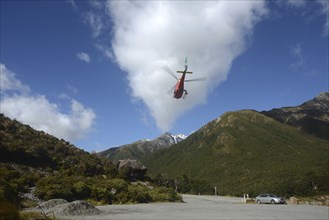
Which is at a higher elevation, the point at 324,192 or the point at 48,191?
the point at 324,192

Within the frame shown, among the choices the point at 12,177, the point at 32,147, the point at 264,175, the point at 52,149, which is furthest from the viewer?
the point at 264,175

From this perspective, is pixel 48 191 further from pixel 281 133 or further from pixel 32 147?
pixel 281 133

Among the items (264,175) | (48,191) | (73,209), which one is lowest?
(73,209)

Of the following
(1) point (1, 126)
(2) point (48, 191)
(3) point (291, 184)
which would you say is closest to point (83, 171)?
(1) point (1, 126)

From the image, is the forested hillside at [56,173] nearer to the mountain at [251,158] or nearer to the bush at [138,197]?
the bush at [138,197]

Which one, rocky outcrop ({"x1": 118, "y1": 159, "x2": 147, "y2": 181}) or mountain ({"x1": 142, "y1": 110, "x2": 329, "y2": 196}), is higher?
mountain ({"x1": 142, "y1": 110, "x2": 329, "y2": 196})

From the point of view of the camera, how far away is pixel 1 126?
54312mm

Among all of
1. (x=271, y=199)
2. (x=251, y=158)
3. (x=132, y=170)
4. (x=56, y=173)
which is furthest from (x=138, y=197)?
(x=251, y=158)

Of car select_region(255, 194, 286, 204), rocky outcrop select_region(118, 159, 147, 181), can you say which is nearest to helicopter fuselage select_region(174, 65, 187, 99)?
car select_region(255, 194, 286, 204)

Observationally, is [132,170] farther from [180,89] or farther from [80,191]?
[180,89]

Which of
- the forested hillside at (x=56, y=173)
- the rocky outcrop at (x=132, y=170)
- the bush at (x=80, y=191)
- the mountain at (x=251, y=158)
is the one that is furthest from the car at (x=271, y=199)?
the mountain at (x=251, y=158)

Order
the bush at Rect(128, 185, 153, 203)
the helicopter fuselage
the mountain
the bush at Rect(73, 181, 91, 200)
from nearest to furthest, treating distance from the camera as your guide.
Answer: the helicopter fuselage
the bush at Rect(73, 181, 91, 200)
the bush at Rect(128, 185, 153, 203)
the mountain

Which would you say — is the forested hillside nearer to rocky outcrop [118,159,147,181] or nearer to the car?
rocky outcrop [118,159,147,181]

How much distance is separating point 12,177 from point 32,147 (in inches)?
574
